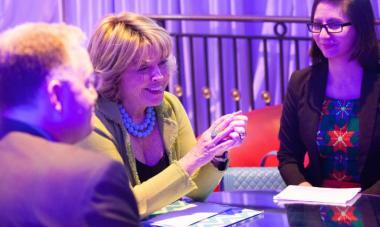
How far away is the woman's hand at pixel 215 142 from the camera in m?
2.03

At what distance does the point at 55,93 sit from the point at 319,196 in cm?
126

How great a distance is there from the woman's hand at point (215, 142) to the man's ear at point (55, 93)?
0.97 metres

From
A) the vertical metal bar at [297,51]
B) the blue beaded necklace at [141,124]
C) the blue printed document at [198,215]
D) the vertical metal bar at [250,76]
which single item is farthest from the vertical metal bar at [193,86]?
the blue printed document at [198,215]

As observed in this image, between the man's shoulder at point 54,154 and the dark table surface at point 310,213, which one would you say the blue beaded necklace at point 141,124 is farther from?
the man's shoulder at point 54,154

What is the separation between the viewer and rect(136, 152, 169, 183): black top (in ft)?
7.06

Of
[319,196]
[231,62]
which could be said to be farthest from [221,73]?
[319,196]

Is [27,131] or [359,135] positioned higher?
[27,131]

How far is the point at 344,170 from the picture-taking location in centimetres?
250

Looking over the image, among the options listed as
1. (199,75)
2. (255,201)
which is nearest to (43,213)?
(255,201)

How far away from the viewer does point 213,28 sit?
422 centimetres

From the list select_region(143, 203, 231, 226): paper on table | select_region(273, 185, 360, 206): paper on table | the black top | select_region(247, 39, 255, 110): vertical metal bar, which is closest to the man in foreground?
select_region(143, 203, 231, 226): paper on table

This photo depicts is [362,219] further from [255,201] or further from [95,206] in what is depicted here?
[95,206]

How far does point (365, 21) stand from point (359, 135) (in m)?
0.45

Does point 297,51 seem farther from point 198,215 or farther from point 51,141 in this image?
point 51,141
